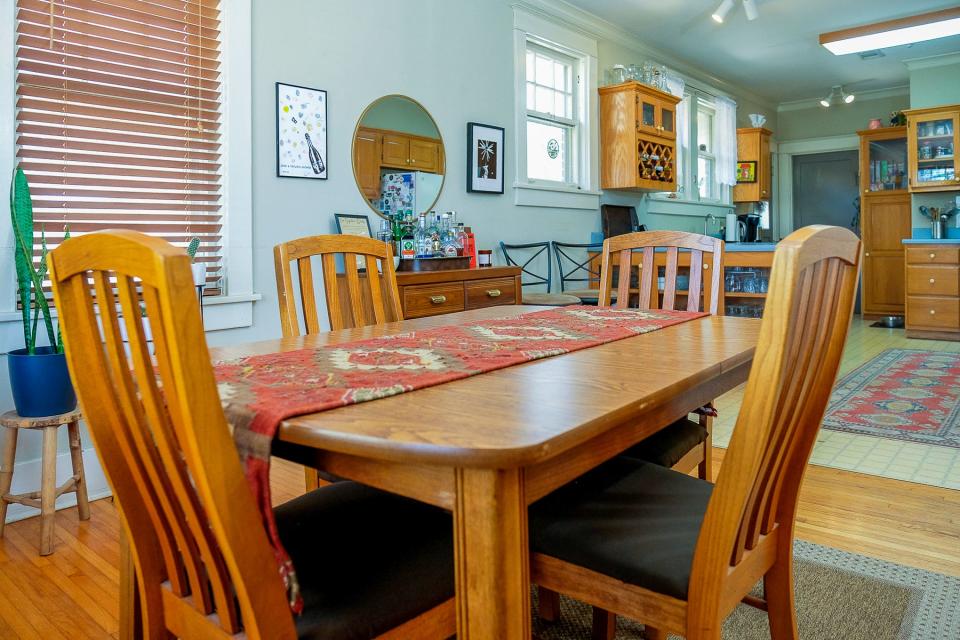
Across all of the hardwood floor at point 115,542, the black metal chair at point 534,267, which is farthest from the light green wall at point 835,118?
the hardwood floor at point 115,542

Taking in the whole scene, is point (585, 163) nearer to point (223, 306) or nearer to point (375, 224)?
point (375, 224)

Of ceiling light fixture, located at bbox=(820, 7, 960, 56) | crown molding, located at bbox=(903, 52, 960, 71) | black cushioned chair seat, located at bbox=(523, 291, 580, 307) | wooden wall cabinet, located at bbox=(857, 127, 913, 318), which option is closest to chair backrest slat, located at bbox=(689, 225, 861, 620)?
black cushioned chair seat, located at bbox=(523, 291, 580, 307)

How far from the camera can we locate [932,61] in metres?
6.71

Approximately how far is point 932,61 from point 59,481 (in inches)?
307

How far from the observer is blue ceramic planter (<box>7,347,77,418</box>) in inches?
87.4

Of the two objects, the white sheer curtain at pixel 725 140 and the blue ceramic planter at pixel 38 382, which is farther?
the white sheer curtain at pixel 725 140

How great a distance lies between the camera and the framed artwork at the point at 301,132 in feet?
10.6

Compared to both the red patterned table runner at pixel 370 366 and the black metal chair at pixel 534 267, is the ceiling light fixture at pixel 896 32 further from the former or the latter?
the red patterned table runner at pixel 370 366

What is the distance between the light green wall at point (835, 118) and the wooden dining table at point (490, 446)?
8474 mm

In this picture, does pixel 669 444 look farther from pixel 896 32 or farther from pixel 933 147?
pixel 933 147

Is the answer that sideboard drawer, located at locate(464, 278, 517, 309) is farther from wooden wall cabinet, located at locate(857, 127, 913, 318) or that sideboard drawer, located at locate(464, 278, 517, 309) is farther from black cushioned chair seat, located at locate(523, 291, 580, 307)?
wooden wall cabinet, located at locate(857, 127, 913, 318)

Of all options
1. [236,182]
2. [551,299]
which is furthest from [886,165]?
[236,182]

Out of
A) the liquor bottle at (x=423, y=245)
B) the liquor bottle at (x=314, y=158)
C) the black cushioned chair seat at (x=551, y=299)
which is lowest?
the black cushioned chair seat at (x=551, y=299)

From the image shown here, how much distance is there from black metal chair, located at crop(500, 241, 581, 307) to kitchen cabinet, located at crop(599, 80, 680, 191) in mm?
1001
